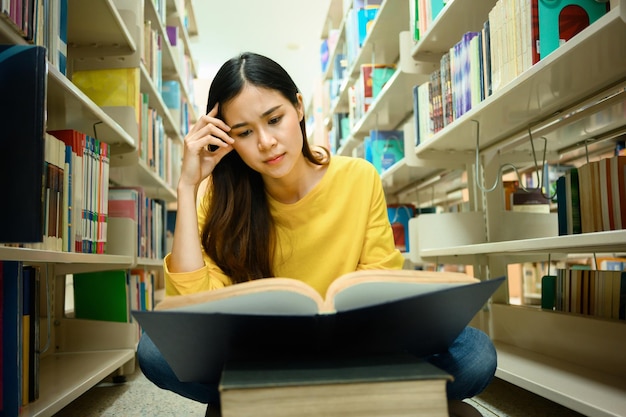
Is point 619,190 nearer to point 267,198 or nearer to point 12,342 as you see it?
point 267,198

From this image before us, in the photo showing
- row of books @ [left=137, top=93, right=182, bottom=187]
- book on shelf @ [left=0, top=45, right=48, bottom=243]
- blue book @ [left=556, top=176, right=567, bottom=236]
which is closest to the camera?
book on shelf @ [left=0, top=45, right=48, bottom=243]

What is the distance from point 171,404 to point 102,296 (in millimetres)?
631

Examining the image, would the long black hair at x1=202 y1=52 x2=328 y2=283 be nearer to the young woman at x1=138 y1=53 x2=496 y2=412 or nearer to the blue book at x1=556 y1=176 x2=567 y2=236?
the young woman at x1=138 y1=53 x2=496 y2=412

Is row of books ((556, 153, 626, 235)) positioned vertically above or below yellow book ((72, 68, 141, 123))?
below

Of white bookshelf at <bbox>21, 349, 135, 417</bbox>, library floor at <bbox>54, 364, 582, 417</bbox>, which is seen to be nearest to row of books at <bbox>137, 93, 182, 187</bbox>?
white bookshelf at <bbox>21, 349, 135, 417</bbox>

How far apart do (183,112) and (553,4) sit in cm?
299

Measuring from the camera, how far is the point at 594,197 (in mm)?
1203

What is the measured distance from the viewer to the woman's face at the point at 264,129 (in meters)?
1.08

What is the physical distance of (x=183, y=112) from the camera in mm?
3750

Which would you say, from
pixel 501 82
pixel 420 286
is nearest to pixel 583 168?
pixel 501 82

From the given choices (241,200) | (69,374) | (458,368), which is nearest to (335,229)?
(241,200)

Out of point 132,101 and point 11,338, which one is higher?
point 132,101

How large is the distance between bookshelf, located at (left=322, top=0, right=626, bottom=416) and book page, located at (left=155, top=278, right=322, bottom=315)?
59 centimetres

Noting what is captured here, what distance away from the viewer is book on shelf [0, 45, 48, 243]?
0.68 meters
